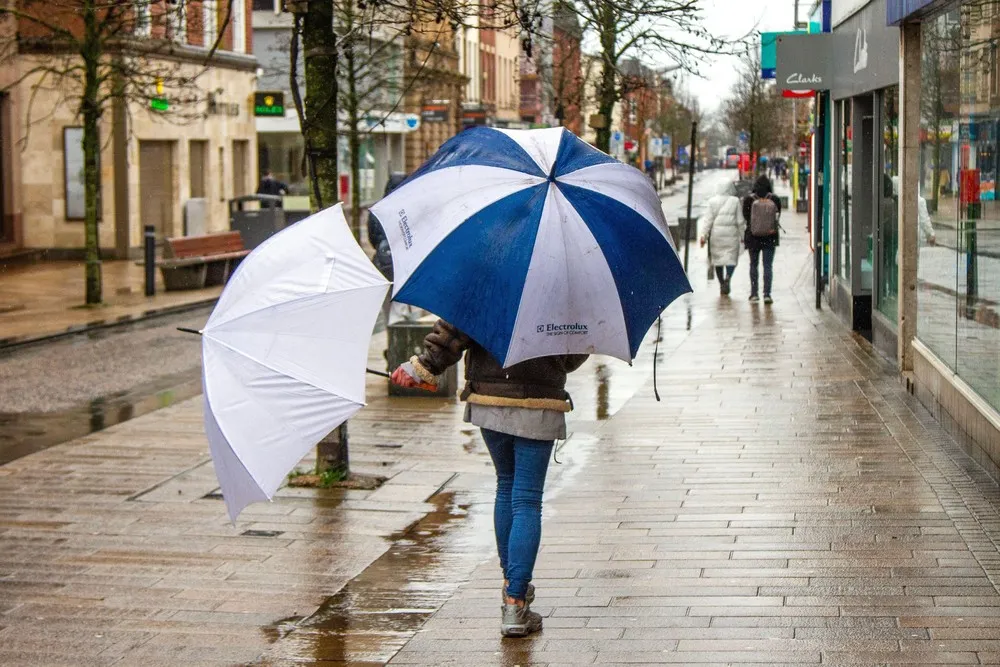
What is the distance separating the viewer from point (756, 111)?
187 ft

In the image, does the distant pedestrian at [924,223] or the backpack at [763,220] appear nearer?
the distant pedestrian at [924,223]

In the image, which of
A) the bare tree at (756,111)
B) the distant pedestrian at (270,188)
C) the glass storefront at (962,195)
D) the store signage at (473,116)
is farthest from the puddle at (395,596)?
the store signage at (473,116)

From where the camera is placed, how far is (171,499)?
28.9ft

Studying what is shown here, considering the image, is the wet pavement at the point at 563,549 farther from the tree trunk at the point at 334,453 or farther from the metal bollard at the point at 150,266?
the metal bollard at the point at 150,266

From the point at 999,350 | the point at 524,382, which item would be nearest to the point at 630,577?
the point at 524,382

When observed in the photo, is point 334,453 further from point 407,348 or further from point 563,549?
point 407,348

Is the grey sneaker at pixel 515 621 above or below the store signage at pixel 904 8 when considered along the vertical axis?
below

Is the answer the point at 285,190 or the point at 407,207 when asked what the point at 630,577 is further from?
the point at 285,190

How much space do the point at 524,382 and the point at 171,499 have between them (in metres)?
3.72

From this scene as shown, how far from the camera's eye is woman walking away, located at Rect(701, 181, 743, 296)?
2161 centimetres

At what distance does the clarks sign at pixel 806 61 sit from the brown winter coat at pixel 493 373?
12.9 m

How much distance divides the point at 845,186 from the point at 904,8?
7.29 m

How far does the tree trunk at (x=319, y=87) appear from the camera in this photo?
935 centimetres

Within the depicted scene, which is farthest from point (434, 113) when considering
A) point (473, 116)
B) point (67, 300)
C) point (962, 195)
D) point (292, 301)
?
point (292, 301)
